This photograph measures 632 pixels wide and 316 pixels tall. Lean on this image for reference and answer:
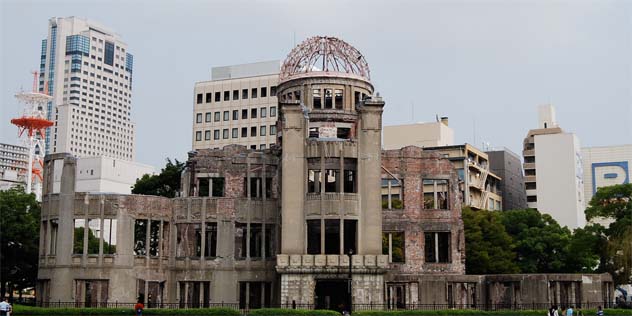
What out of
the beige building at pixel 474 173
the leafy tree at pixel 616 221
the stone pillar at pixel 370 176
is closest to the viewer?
the stone pillar at pixel 370 176

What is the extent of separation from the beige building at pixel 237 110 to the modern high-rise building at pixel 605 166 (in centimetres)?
5748

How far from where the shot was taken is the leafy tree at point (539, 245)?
267ft

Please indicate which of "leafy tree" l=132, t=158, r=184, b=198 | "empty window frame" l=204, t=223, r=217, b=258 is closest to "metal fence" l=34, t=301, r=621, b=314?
"empty window frame" l=204, t=223, r=217, b=258

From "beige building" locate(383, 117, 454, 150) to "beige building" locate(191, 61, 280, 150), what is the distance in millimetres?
19414

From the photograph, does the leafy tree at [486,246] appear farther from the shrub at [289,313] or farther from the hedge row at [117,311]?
the hedge row at [117,311]

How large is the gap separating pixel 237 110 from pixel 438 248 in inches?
2613

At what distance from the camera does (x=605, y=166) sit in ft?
447

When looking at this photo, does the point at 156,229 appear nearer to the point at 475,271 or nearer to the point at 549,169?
the point at 475,271

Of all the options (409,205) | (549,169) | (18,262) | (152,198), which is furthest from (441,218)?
(549,169)

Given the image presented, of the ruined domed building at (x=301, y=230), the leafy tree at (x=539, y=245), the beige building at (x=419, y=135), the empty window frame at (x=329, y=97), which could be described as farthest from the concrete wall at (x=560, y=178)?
the empty window frame at (x=329, y=97)

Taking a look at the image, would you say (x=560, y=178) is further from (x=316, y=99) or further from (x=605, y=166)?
(x=316, y=99)

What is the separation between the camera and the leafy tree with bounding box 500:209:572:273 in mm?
81500

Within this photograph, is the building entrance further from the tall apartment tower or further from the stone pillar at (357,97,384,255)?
the tall apartment tower

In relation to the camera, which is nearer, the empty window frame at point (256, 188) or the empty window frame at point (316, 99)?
the empty window frame at point (256, 188)
